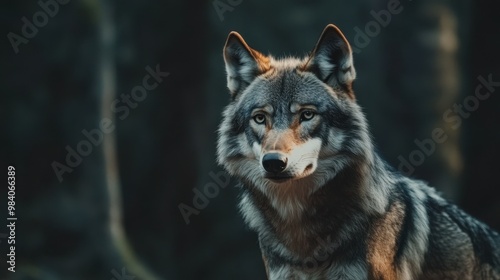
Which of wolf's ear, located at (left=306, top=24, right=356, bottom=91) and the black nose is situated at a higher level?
wolf's ear, located at (left=306, top=24, right=356, bottom=91)

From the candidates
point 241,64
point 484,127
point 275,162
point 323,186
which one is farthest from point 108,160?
point 484,127

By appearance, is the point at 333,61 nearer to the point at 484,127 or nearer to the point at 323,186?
the point at 323,186

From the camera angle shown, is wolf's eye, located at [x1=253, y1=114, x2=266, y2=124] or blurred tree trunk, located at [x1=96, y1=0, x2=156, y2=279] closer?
wolf's eye, located at [x1=253, y1=114, x2=266, y2=124]

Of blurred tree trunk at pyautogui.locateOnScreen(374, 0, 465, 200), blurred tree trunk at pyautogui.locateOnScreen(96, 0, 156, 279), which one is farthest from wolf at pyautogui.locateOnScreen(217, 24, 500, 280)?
blurred tree trunk at pyautogui.locateOnScreen(374, 0, 465, 200)

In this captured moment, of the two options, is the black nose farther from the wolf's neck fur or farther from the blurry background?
the blurry background

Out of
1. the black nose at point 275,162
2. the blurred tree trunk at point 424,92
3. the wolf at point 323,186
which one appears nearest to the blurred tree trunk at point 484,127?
the blurred tree trunk at point 424,92

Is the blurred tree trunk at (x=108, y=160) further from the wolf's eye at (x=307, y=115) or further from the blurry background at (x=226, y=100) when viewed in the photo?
the wolf's eye at (x=307, y=115)

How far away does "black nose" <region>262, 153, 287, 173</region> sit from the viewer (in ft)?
19.4

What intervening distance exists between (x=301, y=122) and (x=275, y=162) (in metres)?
0.52

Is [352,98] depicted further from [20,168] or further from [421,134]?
[421,134]

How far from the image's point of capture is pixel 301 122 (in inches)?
248

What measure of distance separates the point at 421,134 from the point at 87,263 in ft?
20.7

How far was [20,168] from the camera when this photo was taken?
32.1 feet

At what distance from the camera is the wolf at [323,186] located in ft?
20.6
